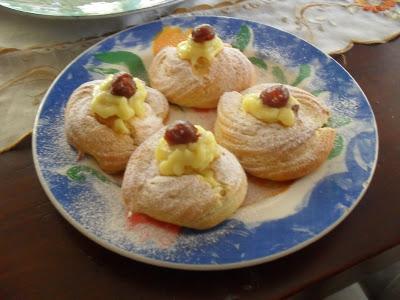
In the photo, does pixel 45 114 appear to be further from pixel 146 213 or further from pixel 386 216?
pixel 386 216

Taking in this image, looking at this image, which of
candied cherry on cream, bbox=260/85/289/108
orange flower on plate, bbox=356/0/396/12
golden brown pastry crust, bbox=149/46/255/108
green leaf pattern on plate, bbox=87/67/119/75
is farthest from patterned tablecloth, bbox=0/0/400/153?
candied cherry on cream, bbox=260/85/289/108

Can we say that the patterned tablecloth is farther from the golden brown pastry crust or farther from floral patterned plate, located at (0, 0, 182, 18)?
the golden brown pastry crust

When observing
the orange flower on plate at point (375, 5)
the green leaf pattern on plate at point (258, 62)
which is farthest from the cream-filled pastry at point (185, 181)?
the orange flower on plate at point (375, 5)

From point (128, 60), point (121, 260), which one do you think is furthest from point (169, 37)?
point (121, 260)

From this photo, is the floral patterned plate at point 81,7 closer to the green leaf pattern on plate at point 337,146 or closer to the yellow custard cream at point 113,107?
the yellow custard cream at point 113,107

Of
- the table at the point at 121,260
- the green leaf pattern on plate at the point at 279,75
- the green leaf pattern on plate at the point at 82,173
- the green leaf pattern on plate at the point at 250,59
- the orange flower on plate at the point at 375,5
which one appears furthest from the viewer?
the orange flower on plate at the point at 375,5

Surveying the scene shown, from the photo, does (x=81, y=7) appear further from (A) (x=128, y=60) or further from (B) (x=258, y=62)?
(B) (x=258, y=62)
